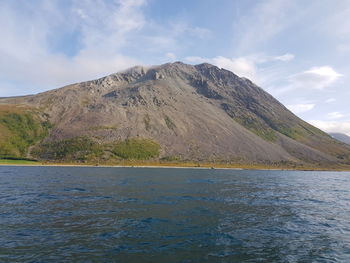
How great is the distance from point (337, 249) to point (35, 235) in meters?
29.1

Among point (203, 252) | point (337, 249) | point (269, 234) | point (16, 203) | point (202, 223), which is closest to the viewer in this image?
point (203, 252)

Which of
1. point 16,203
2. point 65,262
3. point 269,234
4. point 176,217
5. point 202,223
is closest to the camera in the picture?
point 65,262

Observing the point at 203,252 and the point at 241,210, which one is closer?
the point at 203,252

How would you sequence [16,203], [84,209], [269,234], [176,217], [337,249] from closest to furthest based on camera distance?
[337,249] → [269,234] → [176,217] → [84,209] → [16,203]

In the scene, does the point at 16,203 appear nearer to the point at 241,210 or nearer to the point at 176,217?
the point at 176,217

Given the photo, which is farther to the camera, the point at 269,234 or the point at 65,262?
the point at 269,234

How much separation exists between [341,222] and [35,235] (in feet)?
128

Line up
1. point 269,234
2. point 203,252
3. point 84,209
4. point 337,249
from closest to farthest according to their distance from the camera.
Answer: point 203,252 < point 337,249 < point 269,234 < point 84,209

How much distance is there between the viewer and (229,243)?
88.5 feet

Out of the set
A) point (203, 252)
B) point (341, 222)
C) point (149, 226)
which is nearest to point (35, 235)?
point (149, 226)

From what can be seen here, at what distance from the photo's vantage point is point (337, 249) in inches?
1050

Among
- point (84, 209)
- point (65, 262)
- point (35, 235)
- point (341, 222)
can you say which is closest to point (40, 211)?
point (84, 209)

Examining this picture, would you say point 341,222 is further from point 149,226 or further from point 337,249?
point 149,226

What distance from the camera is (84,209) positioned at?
41.2 meters
